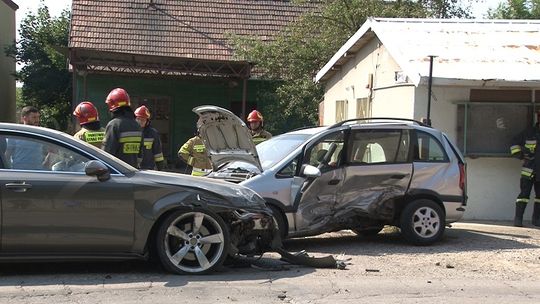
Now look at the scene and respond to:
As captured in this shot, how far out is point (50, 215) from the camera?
579cm

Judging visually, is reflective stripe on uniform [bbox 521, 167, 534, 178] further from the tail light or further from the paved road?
the paved road

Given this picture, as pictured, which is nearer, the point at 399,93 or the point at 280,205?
the point at 280,205

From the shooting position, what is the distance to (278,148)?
8312 millimetres

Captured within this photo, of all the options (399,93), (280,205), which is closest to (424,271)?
(280,205)

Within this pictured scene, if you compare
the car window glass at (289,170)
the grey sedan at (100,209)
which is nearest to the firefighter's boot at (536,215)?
the car window glass at (289,170)

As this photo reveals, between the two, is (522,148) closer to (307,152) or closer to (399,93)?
(399,93)

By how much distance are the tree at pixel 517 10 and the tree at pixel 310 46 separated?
18.7 ft

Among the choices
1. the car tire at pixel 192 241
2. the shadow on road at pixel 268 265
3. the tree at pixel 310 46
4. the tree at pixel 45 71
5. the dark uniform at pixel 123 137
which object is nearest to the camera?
the shadow on road at pixel 268 265

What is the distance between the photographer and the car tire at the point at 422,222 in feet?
27.0

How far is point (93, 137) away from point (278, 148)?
2383 mm

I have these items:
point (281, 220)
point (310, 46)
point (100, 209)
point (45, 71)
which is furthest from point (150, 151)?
point (45, 71)

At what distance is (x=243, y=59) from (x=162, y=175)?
1316 cm

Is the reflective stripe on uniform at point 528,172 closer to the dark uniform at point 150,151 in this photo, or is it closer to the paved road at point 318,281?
the paved road at point 318,281

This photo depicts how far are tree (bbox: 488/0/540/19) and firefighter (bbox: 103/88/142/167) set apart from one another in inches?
773
